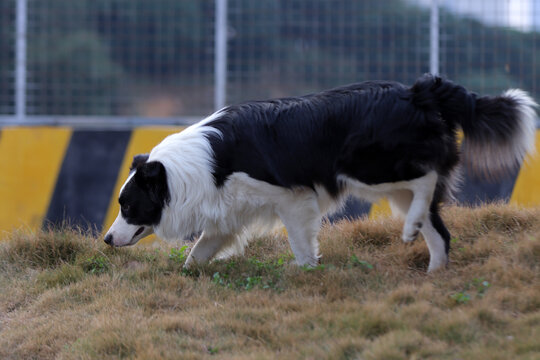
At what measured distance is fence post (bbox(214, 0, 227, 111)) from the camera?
8.23 meters

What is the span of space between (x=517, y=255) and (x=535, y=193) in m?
2.85

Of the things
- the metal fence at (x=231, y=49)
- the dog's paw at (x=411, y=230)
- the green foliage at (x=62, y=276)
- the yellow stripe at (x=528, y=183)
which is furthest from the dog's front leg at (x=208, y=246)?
the yellow stripe at (x=528, y=183)

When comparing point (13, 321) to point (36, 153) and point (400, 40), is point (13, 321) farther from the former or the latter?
point (400, 40)

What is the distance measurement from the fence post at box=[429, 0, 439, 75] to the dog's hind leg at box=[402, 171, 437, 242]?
365 cm

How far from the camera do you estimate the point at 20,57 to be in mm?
8328

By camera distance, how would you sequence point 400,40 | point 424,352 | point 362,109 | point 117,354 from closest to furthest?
point 424,352 → point 117,354 → point 362,109 → point 400,40

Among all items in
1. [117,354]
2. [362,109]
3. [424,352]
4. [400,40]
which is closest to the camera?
[424,352]

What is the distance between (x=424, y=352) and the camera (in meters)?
3.51

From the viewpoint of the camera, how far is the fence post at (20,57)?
823 centimetres

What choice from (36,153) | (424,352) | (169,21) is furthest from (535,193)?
(36,153)

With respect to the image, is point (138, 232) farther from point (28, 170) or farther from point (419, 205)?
point (28, 170)

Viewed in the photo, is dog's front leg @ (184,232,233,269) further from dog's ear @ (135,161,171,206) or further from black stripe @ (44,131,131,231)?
black stripe @ (44,131,131,231)

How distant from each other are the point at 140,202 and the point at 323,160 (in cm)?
150

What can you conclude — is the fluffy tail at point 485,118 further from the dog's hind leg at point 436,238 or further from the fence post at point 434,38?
the fence post at point 434,38
